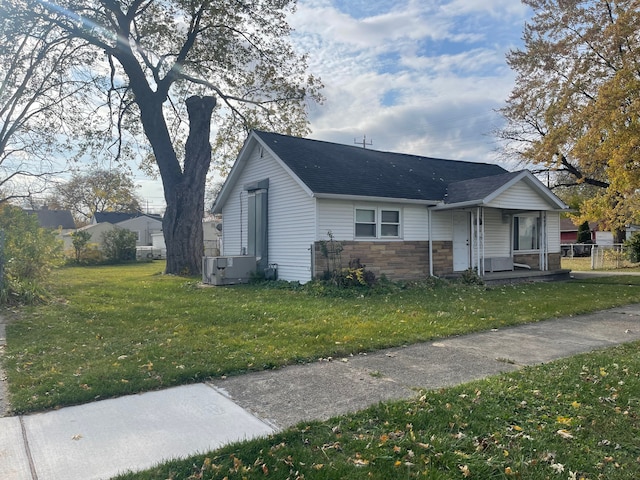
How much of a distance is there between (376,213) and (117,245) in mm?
22383

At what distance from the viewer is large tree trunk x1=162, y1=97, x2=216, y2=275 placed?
66.3 ft

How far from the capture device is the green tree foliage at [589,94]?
13984 mm

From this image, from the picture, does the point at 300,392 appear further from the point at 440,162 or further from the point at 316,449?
the point at 440,162

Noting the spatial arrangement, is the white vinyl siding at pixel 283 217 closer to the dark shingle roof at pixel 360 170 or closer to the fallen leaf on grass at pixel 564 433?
the dark shingle roof at pixel 360 170

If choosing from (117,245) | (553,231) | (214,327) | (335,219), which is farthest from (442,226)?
(117,245)

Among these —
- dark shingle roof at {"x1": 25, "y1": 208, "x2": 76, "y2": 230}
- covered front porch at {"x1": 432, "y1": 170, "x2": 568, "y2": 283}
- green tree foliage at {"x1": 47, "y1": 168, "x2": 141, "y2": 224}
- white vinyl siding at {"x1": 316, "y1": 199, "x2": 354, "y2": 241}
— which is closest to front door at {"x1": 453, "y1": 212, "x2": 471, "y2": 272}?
covered front porch at {"x1": 432, "y1": 170, "x2": 568, "y2": 283}

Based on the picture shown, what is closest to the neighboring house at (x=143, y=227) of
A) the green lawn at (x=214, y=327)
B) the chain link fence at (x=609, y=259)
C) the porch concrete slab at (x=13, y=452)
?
the green lawn at (x=214, y=327)

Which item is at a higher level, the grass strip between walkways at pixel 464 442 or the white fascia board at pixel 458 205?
the white fascia board at pixel 458 205

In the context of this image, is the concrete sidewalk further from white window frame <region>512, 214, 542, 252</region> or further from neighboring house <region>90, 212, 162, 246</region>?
neighboring house <region>90, 212, 162, 246</region>

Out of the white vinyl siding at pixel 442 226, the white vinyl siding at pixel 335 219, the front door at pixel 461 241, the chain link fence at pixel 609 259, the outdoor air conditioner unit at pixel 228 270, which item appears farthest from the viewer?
the chain link fence at pixel 609 259

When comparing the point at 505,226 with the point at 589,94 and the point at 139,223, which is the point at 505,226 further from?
the point at 139,223

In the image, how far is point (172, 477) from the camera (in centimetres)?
298

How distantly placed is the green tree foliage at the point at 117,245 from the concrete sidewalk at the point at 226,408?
28.4m

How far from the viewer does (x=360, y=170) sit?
51.2 feet
